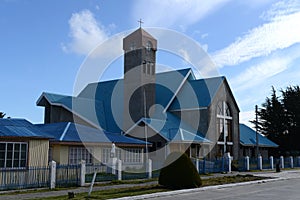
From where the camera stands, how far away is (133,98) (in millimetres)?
40188

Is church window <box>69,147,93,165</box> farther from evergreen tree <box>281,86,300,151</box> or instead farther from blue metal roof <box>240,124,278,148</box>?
evergreen tree <box>281,86,300,151</box>

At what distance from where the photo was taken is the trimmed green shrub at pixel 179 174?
1902cm

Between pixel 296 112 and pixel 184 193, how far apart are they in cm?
4547

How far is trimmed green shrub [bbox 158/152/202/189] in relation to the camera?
749 inches

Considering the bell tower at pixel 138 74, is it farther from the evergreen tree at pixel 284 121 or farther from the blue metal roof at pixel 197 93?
the evergreen tree at pixel 284 121

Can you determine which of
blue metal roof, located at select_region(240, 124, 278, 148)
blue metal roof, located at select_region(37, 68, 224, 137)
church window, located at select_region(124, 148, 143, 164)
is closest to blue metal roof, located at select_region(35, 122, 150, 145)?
church window, located at select_region(124, 148, 143, 164)

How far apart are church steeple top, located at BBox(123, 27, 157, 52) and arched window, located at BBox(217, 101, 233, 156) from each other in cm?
957

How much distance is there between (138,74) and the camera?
130 feet

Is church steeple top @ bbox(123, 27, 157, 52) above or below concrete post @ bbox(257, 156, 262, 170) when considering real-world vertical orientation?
above

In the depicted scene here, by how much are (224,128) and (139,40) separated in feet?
41.7

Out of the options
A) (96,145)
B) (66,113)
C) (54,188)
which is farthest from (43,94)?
(54,188)

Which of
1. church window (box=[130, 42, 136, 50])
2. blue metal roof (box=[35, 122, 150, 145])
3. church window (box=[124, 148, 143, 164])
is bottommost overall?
church window (box=[124, 148, 143, 164])

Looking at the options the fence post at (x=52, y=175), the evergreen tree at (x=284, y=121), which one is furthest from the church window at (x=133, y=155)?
the evergreen tree at (x=284, y=121)

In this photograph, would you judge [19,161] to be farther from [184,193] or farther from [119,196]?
[184,193]
